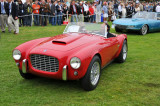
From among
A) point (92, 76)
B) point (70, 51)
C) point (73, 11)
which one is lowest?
point (92, 76)

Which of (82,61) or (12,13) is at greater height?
(12,13)

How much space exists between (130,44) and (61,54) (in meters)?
6.18

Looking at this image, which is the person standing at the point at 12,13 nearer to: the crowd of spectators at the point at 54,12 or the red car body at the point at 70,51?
the crowd of spectators at the point at 54,12

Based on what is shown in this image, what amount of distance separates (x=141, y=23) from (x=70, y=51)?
343 inches

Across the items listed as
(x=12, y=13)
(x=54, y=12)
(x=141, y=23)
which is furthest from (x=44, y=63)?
(x=54, y=12)

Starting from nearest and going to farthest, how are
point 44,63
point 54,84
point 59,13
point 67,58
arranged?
point 67,58
point 44,63
point 54,84
point 59,13

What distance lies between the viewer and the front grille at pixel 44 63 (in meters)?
4.36

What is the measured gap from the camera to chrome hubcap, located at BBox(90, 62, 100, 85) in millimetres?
4666

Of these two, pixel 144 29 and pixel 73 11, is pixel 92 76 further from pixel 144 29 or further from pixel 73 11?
pixel 73 11

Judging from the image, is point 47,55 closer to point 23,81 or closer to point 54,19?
point 23,81

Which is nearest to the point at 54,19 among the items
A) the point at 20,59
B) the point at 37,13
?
the point at 37,13

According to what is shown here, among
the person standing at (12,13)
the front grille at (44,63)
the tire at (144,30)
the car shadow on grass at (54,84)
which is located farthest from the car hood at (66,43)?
the tire at (144,30)

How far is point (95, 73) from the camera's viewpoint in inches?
189

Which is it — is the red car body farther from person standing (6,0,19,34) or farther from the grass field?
person standing (6,0,19,34)
